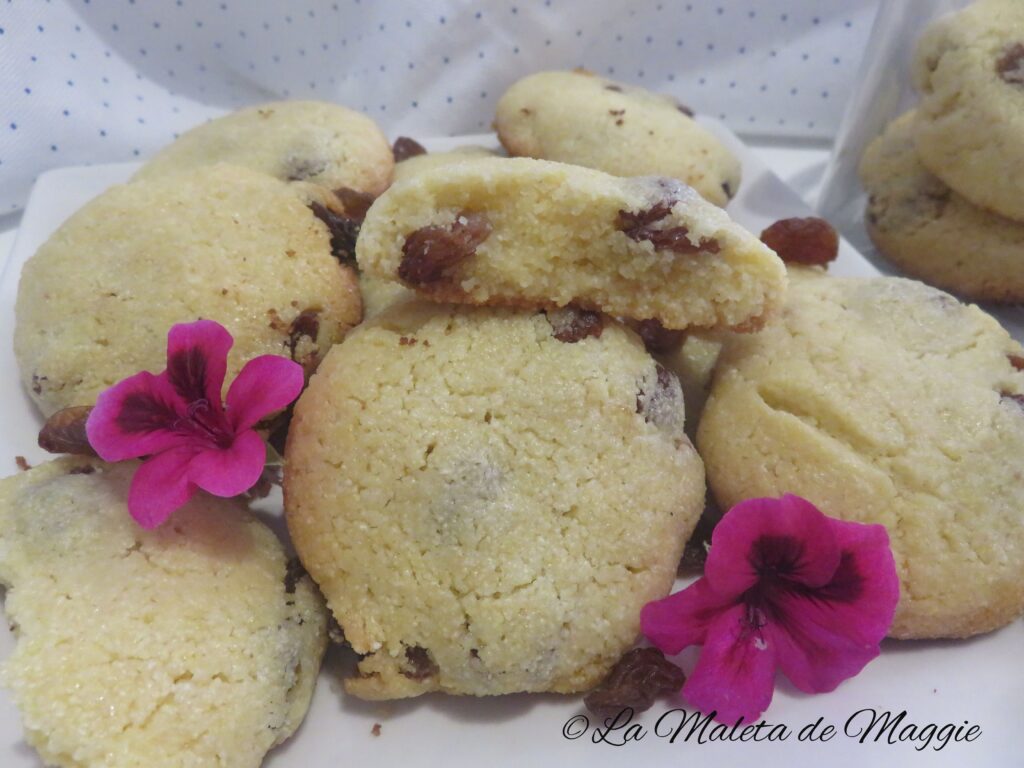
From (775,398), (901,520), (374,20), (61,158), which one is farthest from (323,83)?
(901,520)

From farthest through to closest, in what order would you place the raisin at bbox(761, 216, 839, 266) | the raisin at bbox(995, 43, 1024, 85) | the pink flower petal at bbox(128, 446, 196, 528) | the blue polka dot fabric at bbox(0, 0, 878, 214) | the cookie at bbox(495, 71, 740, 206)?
the blue polka dot fabric at bbox(0, 0, 878, 214)
the cookie at bbox(495, 71, 740, 206)
the raisin at bbox(995, 43, 1024, 85)
the raisin at bbox(761, 216, 839, 266)
the pink flower petal at bbox(128, 446, 196, 528)

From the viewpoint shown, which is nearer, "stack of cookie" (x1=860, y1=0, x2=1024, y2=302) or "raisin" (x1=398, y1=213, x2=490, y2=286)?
"raisin" (x1=398, y1=213, x2=490, y2=286)

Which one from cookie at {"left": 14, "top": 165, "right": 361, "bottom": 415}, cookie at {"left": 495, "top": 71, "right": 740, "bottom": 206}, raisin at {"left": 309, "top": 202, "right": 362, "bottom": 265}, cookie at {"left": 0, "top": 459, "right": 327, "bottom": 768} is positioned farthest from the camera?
cookie at {"left": 495, "top": 71, "right": 740, "bottom": 206}

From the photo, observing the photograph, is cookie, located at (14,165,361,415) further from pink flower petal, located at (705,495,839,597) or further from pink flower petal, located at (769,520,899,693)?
pink flower petal, located at (769,520,899,693)

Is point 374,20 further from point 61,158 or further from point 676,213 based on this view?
point 676,213

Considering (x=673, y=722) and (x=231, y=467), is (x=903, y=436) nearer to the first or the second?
(x=673, y=722)

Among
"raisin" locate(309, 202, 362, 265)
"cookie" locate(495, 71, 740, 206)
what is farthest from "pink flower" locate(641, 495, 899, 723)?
"cookie" locate(495, 71, 740, 206)

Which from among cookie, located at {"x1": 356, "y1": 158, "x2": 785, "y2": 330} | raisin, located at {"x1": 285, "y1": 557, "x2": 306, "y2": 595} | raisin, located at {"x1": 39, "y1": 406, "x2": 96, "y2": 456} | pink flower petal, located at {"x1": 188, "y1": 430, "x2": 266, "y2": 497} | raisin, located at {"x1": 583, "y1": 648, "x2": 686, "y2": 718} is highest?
cookie, located at {"x1": 356, "y1": 158, "x2": 785, "y2": 330}

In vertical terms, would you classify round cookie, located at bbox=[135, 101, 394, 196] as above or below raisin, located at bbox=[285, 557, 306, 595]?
above
